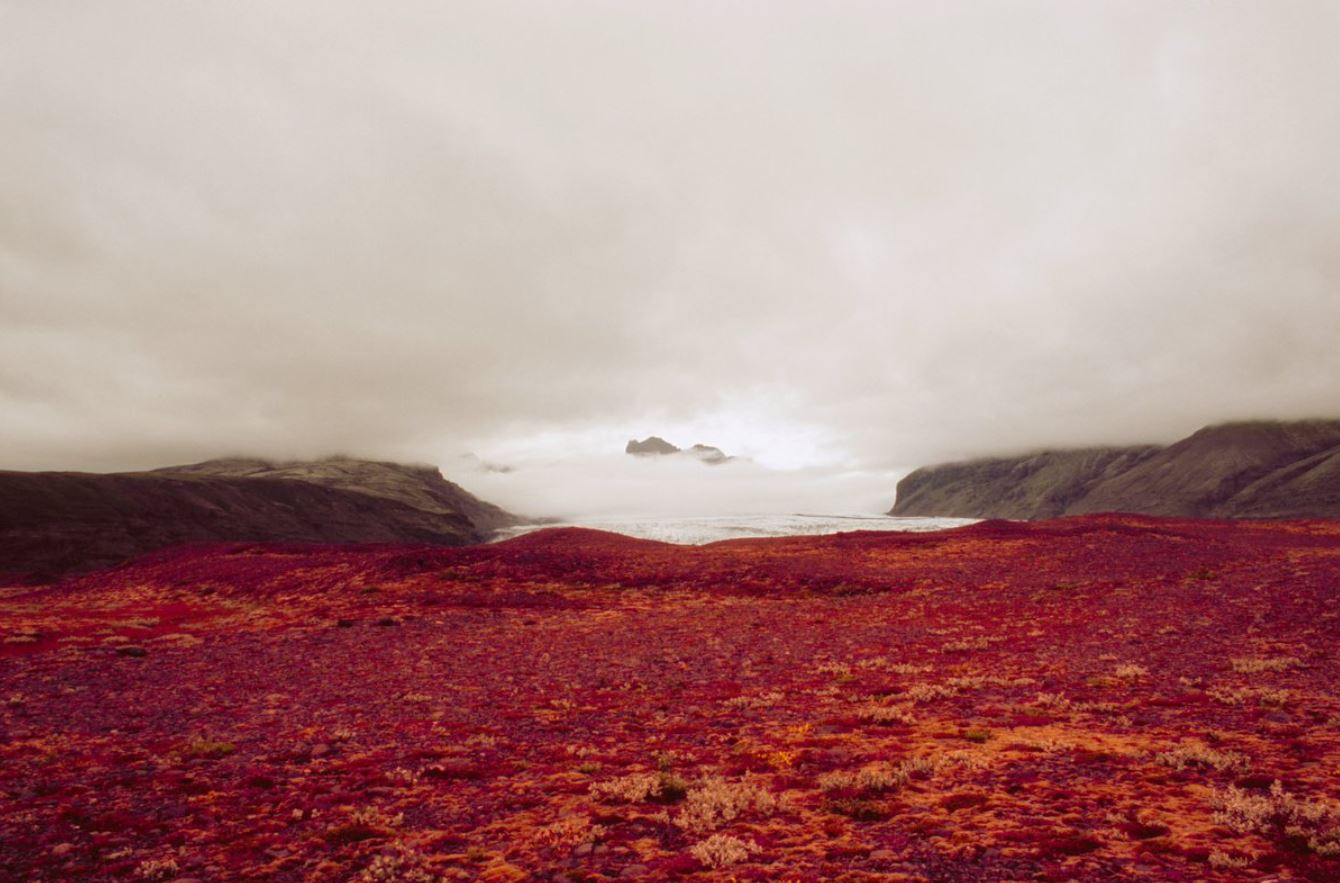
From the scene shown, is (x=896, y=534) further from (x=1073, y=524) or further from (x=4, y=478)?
(x=4, y=478)

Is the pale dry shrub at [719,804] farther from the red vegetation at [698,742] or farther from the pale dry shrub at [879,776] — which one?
the pale dry shrub at [879,776]

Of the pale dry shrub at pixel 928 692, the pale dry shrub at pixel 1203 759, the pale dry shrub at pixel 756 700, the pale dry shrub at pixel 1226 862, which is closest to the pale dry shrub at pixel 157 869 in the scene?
the pale dry shrub at pixel 756 700

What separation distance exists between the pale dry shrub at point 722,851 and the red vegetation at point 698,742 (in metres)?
0.04

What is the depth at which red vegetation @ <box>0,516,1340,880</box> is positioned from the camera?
285 inches

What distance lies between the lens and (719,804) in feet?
27.9

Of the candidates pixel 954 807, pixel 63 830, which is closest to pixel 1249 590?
pixel 954 807

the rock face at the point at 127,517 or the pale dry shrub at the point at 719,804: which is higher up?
the rock face at the point at 127,517

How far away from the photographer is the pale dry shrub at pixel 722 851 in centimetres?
694

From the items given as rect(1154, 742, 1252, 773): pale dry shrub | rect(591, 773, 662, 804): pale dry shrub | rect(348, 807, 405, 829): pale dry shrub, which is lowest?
rect(348, 807, 405, 829): pale dry shrub

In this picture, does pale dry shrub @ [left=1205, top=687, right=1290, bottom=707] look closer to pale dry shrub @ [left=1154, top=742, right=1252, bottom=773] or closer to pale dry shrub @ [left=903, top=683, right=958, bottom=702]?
pale dry shrub @ [left=1154, top=742, right=1252, bottom=773]

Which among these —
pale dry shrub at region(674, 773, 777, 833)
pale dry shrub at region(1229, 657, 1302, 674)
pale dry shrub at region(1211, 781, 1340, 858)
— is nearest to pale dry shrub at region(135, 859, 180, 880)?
pale dry shrub at region(674, 773, 777, 833)

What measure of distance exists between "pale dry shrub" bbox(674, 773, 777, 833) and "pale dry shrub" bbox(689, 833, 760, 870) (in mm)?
581

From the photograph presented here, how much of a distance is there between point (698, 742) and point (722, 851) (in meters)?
4.94

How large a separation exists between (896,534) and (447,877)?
195ft
